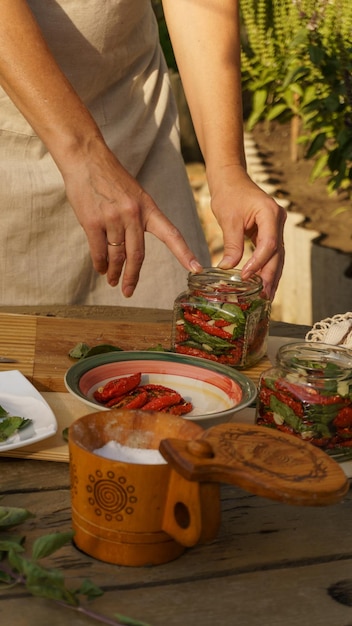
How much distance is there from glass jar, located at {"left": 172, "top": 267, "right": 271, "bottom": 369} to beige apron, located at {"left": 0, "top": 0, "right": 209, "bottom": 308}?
0.62 m

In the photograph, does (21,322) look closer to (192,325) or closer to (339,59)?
(192,325)

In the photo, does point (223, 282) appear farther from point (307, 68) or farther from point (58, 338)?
point (307, 68)

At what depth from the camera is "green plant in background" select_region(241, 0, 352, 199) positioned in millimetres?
3760

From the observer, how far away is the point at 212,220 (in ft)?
16.1

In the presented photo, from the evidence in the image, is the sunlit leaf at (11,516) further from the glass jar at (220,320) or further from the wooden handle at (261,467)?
the glass jar at (220,320)

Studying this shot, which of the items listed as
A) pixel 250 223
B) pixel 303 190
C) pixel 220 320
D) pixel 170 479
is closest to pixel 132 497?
pixel 170 479

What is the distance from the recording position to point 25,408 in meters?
1.33

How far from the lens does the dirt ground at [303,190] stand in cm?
451

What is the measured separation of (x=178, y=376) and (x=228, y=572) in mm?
485

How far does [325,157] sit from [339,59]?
81 cm

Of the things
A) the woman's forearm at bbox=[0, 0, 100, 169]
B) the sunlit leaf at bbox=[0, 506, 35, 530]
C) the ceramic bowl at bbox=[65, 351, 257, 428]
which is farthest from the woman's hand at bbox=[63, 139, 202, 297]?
the sunlit leaf at bbox=[0, 506, 35, 530]

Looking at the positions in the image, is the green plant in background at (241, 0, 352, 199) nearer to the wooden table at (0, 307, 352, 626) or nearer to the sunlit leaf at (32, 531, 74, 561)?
the wooden table at (0, 307, 352, 626)

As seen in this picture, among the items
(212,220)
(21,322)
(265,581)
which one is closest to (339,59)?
(212,220)

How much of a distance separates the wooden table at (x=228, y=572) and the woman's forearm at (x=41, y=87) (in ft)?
1.93
